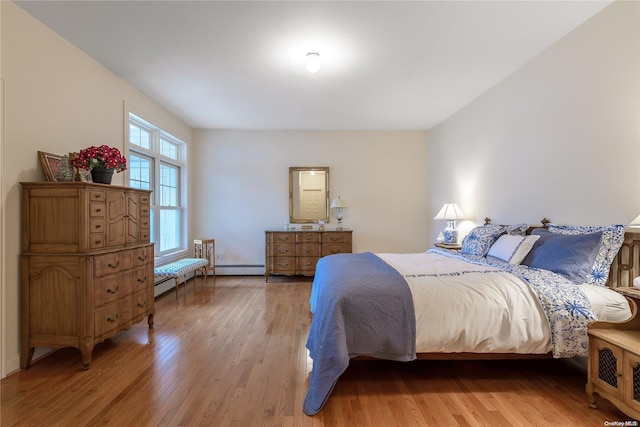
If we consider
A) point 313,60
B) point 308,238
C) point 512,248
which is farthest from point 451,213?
point 313,60

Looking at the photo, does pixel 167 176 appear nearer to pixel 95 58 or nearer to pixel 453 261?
pixel 95 58

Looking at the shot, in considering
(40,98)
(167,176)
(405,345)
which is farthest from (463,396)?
(167,176)

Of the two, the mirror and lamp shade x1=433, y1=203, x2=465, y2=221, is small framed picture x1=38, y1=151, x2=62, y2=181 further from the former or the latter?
lamp shade x1=433, y1=203, x2=465, y2=221

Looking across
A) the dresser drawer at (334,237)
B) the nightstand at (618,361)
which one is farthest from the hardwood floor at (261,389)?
the dresser drawer at (334,237)

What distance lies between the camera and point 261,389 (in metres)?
1.99

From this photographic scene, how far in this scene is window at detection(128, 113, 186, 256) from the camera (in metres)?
3.93

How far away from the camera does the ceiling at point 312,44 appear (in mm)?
2258

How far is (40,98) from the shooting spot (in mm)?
2412

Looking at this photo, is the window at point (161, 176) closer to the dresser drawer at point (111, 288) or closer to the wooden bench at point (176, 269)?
the wooden bench at point (176, 269)

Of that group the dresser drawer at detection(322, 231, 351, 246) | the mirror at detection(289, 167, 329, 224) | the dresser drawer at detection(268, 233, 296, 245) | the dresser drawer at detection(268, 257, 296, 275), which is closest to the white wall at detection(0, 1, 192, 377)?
the dresser drawer at detection(268, 233, 296, 245)

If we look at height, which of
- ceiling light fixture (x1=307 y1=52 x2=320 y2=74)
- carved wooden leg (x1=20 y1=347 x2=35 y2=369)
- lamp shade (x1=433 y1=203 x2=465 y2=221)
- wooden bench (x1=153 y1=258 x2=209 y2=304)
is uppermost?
ceiling light fixture (x1=307 y1=52 x2=320 y2=74)

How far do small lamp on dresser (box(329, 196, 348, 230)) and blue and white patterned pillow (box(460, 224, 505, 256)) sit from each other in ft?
7.58

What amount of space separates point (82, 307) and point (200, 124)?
12.3 ft

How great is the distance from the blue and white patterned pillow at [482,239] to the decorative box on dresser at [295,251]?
210 centimetres
